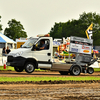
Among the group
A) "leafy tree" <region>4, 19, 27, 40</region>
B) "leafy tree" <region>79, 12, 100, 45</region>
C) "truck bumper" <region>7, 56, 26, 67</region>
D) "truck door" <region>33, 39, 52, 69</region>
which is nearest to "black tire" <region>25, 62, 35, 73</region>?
"truck bumper" <region>7, 56, 26, 67</region>

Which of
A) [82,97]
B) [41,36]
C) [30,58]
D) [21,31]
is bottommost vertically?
[82,97]

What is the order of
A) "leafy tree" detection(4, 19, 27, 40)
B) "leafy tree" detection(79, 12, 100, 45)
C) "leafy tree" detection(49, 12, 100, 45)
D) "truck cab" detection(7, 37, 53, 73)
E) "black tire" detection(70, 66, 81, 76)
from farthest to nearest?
1. "leafy tree" detection(79, 12, 100, 45)
2. "leafy tree" detection(49, 12, 100, 45)
3. "leafy tree" detection(4, 19, 27, 40)
4. "black tire" detection(70, 66, 81, 76)
5. "truck cab" detection(7, 37, 53, 73)

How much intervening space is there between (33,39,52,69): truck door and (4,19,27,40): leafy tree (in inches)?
2914

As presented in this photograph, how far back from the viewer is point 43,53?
18.3 metres

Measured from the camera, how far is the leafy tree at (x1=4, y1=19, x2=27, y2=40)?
92.3 metres

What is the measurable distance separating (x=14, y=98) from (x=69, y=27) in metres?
96.5

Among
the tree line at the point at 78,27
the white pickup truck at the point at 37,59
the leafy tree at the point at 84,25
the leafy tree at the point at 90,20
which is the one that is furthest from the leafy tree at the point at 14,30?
the white pickup truck at the point at 37,59

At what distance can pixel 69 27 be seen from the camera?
104500mm

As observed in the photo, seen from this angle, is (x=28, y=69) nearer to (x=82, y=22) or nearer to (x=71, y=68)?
(x=71, y=68)

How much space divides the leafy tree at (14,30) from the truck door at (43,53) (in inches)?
2914

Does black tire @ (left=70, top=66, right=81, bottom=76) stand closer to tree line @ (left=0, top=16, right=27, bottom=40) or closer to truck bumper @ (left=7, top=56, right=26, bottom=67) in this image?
truck bumper @ (left=7, top=56, right=26, bottom=67)

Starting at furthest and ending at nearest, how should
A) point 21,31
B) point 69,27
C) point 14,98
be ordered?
point 69,27 < point 21,31 < point 14,98

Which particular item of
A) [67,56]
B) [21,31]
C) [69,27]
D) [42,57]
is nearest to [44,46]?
[42,57]

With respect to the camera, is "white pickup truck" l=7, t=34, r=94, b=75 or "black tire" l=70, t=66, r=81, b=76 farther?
"black tire" l=70, t=66, r=81, b=76
